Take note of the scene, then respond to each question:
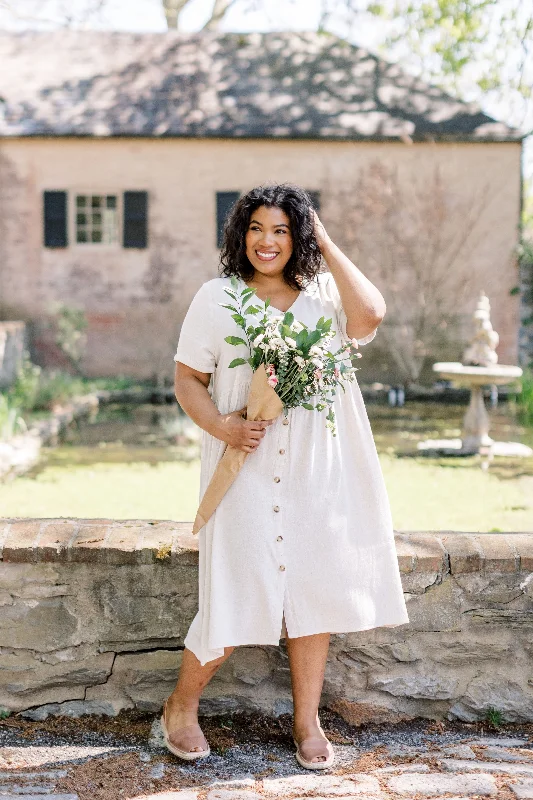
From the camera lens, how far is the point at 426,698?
3195 mm

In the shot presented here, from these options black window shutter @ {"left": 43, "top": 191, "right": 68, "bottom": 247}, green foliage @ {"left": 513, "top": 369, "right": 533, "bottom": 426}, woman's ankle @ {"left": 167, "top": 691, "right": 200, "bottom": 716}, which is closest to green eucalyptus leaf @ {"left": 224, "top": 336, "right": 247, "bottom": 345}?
woman's ankle @ {"left": 167, "top": 691, "right": 200, "bottom": 716}

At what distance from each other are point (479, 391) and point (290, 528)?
279 inches

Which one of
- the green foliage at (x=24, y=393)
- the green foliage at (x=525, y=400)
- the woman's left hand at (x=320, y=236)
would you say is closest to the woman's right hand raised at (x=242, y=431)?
the woman's left hand at (x=320, y=236)

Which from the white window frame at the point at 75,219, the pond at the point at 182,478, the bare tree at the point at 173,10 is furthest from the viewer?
the bare tree at the point at 173,10

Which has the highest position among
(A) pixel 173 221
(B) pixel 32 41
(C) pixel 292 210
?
(B) pixel 32 41

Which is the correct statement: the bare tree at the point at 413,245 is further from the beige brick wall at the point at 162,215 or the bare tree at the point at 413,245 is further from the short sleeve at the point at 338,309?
the short sleeve at the point at 338,309

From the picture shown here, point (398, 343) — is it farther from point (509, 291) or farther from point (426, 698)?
point (426, 698)

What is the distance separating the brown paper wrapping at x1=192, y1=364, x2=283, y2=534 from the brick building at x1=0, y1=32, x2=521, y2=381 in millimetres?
13711

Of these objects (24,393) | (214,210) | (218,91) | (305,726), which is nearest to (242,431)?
(305,726)

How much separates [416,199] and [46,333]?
712cm

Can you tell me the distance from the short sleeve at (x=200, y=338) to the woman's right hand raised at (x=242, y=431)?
0.20m

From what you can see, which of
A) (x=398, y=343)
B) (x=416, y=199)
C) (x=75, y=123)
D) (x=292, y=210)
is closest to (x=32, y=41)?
(x=75, y=123)

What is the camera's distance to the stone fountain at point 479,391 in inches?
359

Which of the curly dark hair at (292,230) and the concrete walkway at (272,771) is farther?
the curly dark hair at (292,230)
